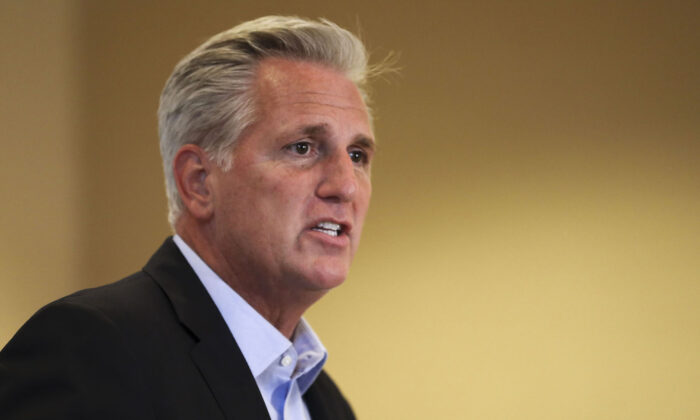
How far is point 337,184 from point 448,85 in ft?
4.78

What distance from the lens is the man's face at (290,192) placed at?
→ 121cm

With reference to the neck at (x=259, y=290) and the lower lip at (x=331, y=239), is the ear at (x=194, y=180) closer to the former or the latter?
the neck at (x=259, y=290)

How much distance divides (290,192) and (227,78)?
22 centimetres

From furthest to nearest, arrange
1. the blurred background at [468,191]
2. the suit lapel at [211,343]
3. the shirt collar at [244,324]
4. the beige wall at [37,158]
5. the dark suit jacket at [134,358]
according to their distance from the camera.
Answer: the blurred background at [468,191] → the beige wall at [37,158] → the shirt collar at [244,324] → the suit lapel at [211,343] → the dark suit jacket at [134,358]

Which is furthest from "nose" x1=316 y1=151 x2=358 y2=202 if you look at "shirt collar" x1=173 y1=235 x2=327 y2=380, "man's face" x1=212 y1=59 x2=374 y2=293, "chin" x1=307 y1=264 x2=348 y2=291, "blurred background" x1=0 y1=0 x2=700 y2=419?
"blurred background" x1=0 y1=0 x2=700 y2=419

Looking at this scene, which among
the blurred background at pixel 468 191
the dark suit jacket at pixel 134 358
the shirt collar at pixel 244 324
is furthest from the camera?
the blurred background at pixel 468 191

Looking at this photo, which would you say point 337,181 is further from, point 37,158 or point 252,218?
point 37,158

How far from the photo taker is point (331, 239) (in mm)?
1224

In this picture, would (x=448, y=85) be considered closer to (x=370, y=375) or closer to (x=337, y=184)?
(x=370, y=375)

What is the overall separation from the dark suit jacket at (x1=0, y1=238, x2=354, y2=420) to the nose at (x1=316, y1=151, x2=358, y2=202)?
9.6 inches

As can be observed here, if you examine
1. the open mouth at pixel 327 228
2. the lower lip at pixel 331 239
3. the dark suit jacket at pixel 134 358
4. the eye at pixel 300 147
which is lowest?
the dark suit jacket at pixel 134 358

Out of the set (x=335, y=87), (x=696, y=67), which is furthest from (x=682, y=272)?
(x=335, y=87)

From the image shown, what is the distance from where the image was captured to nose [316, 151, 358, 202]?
4.00ft

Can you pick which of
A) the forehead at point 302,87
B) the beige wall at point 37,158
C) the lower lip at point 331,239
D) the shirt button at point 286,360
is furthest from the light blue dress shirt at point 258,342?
the beige wall at point 37,158
